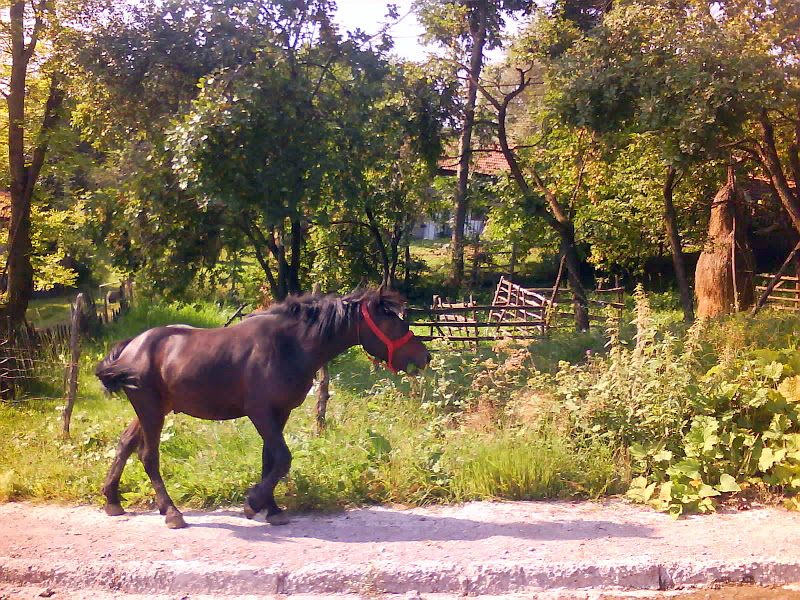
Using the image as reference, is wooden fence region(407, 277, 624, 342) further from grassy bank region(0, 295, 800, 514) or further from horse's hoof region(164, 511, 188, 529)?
horse's hoof region(164, 511, 188, 529)

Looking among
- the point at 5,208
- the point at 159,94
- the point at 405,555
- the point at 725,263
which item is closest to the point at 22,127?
the point at 159,94

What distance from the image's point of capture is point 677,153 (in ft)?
32.6

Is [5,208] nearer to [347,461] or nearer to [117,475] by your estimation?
[117,475]

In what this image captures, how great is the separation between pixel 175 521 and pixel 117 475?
785 mm

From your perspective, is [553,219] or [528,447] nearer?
[528,447]

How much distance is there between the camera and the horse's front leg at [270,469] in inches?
203

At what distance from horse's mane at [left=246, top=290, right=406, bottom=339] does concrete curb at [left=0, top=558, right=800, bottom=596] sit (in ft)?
5.66

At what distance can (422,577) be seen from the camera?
4.54 metres

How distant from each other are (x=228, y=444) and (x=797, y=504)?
4884 millimetres

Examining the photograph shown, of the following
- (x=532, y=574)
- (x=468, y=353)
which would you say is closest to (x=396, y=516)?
(x=532, y=574)

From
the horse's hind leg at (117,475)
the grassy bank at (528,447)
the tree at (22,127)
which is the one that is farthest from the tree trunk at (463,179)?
the horse's hind leg at (117,475)

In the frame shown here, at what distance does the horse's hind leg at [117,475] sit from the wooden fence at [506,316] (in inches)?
157

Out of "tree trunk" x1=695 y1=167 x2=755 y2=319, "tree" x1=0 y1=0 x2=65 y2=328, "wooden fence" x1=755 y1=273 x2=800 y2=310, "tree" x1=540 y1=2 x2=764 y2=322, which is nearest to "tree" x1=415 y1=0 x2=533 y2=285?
"tree" x1=540 y1=2 x2=764 y2=322

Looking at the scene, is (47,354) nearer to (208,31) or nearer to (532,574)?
(208,31)
